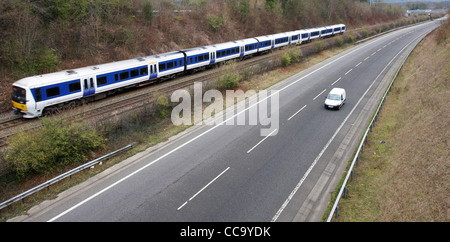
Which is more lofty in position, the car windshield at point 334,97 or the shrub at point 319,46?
the shrub at point 319,46

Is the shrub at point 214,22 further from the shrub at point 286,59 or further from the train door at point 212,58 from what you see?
the shrub at point 286,59

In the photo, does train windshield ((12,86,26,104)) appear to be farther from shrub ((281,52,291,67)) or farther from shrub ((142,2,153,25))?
shrub ((281,52,291,67))

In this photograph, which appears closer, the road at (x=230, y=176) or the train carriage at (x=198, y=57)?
the road at (x=230, y=176)

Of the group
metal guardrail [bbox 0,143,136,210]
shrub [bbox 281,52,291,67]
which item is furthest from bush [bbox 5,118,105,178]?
shrub [bbox 281,52,291,67]

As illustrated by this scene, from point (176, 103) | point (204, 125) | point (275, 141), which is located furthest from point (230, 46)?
point (275, 141)

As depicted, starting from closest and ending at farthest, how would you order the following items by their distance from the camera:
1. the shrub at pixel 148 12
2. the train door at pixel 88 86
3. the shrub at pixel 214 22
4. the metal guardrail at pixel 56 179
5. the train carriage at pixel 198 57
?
the metal guardrail at pixel 56 179 → the train door at pixel 88 86 → the train carriage at pixel 198 57 → the shrub at pixel 148 12 → the shrub at pixel 214 22

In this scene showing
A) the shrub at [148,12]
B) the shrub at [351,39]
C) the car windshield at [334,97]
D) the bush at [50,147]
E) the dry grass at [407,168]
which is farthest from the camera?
the shrub at [351,39]

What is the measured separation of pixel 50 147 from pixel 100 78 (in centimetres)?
1087

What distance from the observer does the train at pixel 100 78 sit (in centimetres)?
2056

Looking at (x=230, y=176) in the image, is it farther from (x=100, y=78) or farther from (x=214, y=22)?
(x=214, y=22)

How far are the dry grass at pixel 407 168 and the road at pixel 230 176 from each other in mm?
1247

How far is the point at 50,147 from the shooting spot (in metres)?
14.9

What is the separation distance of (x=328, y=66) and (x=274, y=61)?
30.9ft

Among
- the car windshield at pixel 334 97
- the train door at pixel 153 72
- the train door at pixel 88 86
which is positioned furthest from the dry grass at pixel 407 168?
the train door at pixel 88 86
